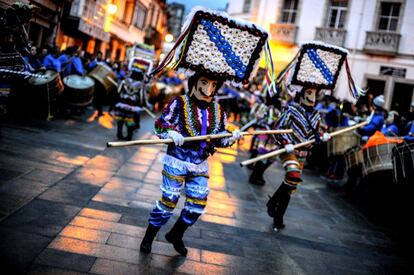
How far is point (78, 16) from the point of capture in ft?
68.5

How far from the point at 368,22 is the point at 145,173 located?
65.5 ft

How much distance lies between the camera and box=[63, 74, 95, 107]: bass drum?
11.6 metres

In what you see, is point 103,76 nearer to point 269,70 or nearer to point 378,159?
point 378,159

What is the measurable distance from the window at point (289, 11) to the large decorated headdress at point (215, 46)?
23320mm

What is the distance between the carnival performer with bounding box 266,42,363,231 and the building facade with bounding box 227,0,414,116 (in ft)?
54.3

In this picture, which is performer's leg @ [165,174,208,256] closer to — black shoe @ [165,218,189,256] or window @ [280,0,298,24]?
black shoe @ [165,218,189,256]

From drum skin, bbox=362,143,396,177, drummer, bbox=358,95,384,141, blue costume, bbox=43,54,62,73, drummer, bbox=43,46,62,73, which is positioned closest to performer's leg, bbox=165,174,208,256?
drum skin, bbox=362,143,396,177

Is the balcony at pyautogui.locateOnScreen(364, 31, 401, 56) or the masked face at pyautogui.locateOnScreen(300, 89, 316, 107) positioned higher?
the balcony at pyautogui.locateOnScreen(364, 31, 401, 56)

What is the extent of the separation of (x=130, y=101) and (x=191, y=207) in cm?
656

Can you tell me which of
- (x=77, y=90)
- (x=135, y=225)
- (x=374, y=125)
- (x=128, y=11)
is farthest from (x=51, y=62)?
(x=128, y=11)

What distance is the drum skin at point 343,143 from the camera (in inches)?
364

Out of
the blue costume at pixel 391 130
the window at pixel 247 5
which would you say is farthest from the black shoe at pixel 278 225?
the window at pixel 247 5

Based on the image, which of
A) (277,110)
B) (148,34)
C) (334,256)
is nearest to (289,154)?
(334,256)

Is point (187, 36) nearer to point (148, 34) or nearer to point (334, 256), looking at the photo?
point (334, 256)
